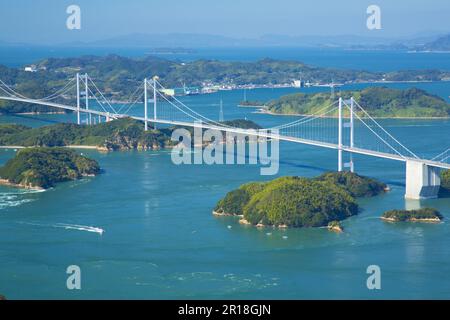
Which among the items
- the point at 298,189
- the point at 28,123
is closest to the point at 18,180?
the point at 298,189

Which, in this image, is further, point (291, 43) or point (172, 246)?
→ point (291, 43)

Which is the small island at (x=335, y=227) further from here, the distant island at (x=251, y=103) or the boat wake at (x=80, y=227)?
the distant island at (x=251, y=103)

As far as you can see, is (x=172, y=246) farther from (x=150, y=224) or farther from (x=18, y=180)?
(x=18, y=180)

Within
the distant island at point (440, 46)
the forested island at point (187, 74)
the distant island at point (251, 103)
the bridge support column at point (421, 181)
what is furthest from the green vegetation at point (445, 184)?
the distant island at point (440, 46)

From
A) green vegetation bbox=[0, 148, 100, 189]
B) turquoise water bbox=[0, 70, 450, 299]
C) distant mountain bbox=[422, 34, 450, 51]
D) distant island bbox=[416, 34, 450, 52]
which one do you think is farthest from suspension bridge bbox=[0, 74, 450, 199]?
distant mountain bbox=[422, 34, 450, 51]

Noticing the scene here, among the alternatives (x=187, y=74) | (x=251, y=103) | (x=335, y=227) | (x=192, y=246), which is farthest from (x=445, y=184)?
(x=187, y=74)
